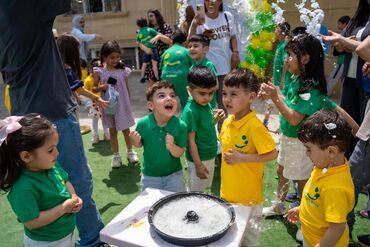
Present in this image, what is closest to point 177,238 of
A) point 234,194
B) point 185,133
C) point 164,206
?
point 164,206

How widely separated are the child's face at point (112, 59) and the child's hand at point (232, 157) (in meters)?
2.32

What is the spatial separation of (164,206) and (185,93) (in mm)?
2519

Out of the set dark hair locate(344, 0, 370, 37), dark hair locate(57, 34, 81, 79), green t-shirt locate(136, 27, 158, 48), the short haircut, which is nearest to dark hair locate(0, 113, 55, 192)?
the short haircut

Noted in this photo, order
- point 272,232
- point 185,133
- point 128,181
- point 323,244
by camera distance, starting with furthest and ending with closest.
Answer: point 128,181, point 272,232, point 185,133, point 323,244

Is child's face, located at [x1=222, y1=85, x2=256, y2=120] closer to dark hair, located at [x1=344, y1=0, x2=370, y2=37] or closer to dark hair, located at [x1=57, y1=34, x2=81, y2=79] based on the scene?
dark hair, located at [x1=344, y1=0, x2=370, y2=37]

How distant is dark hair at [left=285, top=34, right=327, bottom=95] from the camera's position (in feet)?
7.59

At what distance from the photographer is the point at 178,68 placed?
3951mm

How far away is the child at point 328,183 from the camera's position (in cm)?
153

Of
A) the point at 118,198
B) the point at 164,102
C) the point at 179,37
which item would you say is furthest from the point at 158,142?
the point at 179,37

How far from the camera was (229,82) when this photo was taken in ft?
7.00

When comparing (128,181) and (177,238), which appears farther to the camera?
(128,181)

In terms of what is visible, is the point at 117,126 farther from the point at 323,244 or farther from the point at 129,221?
the point at 323,244

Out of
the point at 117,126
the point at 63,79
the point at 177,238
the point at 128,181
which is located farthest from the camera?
the point at 117,126

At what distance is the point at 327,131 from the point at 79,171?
157 cm
